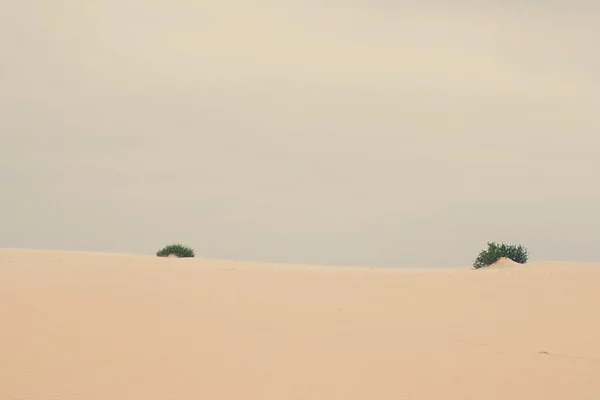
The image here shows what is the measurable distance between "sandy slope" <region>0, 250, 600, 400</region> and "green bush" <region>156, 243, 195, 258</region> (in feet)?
37.8

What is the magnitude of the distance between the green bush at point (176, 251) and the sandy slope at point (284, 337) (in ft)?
37.8

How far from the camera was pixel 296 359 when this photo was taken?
8406 mm

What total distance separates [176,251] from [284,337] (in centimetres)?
1746

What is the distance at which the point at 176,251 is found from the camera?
26328 mm

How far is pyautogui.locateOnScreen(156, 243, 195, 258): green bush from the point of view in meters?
26.3

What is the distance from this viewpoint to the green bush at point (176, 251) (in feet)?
86.3

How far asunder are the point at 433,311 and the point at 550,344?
251 cm

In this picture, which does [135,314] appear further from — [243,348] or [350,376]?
[350,376]

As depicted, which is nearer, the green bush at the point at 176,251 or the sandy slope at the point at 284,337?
the sandy slope at the point at 284,337

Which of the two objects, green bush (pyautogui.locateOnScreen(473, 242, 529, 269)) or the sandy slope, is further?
green bush (pyautogui.locateOnScreen(473, 242, 529, 269))

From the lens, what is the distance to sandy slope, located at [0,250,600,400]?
7.32 meters

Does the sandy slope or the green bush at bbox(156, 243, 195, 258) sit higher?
the green bush at bbox(156, 243, 195, 258)

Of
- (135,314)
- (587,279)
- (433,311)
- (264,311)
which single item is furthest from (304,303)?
(587,279)

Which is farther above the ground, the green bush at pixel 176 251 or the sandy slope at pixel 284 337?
the green bush at pixel 176 251
